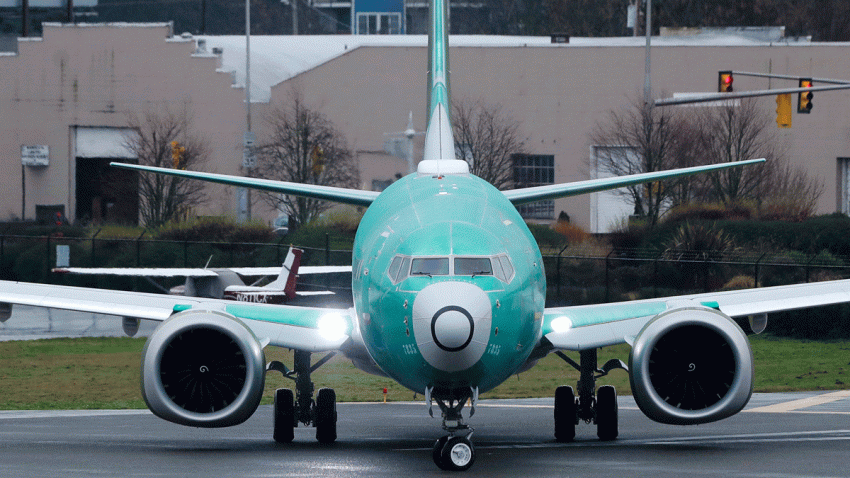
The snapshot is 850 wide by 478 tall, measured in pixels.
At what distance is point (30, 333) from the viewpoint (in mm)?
46938

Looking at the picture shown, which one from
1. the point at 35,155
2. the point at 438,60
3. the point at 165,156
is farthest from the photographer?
the point at 35,155

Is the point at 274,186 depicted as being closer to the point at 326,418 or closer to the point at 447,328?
the point at 326,418

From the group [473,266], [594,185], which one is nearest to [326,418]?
[594,185]

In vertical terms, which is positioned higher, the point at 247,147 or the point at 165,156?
the point at 247,147

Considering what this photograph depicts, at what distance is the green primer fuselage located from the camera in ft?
48.8

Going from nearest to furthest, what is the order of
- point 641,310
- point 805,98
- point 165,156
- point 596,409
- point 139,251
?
1. point 641,310
2. point 596,409
3. point 805,98
4. point 139,251
5. point 165,156

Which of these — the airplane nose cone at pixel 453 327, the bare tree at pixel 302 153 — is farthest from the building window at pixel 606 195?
the airplane nose cone at pixel 453 327

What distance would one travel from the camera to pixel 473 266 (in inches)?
595

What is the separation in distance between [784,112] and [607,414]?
31.8 m

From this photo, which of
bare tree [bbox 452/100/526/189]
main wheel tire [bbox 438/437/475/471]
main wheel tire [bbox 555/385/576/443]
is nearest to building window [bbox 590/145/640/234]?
bare tree [bbox 452/100/526/189]

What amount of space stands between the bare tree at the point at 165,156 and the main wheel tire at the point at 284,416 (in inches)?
1763

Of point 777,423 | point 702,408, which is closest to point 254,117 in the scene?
point 777,423

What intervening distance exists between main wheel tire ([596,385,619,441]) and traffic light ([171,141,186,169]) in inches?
1979

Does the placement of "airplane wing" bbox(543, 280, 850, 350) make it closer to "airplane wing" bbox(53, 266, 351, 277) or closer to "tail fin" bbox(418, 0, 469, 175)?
"tail fin" bbox(418, 0, 469, 175)
